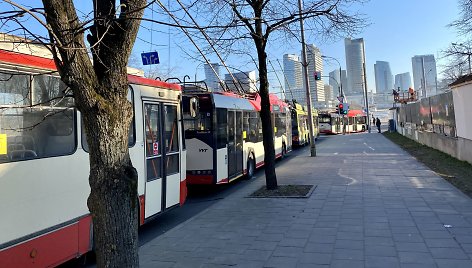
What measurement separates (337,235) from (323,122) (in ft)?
150

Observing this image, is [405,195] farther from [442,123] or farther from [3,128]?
[442,123]

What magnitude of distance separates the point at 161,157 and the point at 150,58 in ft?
18.7

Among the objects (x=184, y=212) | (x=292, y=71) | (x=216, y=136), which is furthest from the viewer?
(x=292, y=71)

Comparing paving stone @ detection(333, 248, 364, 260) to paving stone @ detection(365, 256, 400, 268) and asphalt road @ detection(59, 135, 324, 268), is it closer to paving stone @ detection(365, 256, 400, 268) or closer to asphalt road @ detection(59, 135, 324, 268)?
paving stone @ detection(365, 256, 400, 268)

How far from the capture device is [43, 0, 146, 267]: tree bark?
3.22 meters

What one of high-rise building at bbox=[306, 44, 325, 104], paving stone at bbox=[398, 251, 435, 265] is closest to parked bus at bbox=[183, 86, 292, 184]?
high-rise building at bbox=[306, 44, 325, 104]

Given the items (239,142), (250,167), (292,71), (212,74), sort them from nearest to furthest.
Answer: (239,142) → (212,74) → (250,167) → (292,71)

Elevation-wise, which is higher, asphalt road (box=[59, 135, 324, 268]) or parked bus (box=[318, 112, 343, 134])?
parked bus (box=[318, 112, 343, 134])

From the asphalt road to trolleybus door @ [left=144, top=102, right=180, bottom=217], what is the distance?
0.55 m

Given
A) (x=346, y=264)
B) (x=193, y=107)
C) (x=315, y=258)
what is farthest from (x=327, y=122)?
(x=346, y=264)

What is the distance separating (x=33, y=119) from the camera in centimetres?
477

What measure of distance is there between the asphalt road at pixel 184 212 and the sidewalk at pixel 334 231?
0.68m

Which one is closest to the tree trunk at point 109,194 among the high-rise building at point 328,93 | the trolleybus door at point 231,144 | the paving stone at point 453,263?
the paving stone at point 453,263

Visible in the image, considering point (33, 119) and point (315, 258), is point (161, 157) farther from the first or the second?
point (315, 258)
